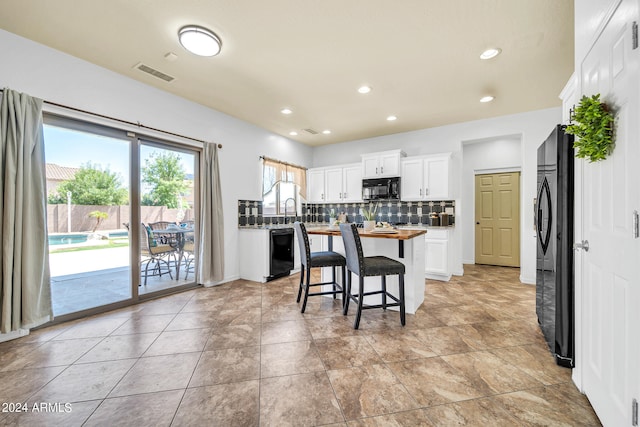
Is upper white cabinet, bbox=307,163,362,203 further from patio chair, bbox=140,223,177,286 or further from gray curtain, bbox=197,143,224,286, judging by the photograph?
patio chair, bbox=140,223,177,286

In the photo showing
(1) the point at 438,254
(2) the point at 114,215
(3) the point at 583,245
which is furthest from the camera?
(1) the point at 438,254

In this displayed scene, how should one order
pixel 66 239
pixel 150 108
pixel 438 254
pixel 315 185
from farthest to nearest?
pixel 315 185, pixel 438 254, pixel 150 108, pixel 66 239

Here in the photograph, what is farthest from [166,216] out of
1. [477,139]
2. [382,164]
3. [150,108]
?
[477,139]

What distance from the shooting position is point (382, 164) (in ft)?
16.6

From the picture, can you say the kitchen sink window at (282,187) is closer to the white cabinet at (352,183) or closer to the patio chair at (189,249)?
the white cabinet at (352,183)

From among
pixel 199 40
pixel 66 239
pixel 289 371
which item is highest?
pixel 199 40

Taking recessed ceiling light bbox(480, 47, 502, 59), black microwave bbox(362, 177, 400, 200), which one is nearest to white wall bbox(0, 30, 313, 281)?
black microwave bbox(362, 177, 400, 200)

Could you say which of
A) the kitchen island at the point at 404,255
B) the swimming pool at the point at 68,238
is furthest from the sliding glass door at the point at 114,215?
the kitchen island at the point at 404,255

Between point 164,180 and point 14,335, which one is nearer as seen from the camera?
point 14,335

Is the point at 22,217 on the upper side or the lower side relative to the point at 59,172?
lower

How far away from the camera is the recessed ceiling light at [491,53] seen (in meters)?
2.57

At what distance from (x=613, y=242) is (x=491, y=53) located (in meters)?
2.21

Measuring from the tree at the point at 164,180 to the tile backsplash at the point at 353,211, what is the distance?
1.00 metres

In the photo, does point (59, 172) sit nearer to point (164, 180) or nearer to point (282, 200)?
point (164, 180)
